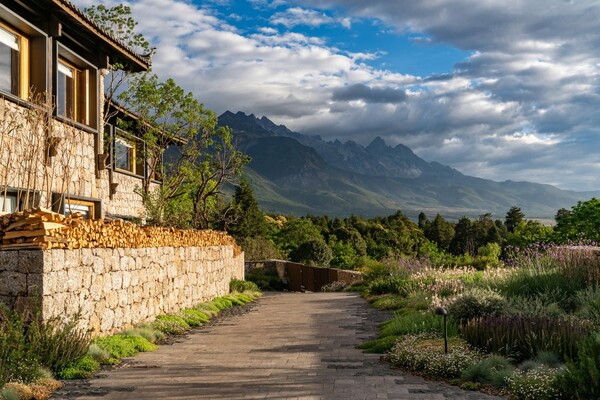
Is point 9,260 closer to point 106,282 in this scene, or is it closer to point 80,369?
point 80,369

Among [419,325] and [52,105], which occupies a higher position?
[52,105]

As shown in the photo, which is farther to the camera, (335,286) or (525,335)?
(335,286)

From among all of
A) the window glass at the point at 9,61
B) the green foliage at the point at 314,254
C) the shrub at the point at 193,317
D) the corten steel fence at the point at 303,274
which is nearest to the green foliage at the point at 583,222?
the corten steel fence at the point at 303,274

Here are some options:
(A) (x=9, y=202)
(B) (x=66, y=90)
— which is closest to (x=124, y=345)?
(A) (x=9, y=202)

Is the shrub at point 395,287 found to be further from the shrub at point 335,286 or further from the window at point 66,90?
the window at point 66,90

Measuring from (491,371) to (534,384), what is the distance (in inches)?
36.2

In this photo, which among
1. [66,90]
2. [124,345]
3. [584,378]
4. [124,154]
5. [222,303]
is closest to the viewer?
[584,378]

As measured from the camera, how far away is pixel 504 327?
8.65 m

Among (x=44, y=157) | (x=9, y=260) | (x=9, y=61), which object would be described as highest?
(x=9, y=61)

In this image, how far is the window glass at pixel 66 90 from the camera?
598 inches

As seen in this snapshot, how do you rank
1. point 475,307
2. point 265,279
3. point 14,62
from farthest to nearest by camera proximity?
point 265,279 → point 14,62 → point 475,307

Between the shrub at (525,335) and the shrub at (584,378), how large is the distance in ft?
5.49

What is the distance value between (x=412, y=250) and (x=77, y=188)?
43.2 meters

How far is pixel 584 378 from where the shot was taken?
19.4 ft
